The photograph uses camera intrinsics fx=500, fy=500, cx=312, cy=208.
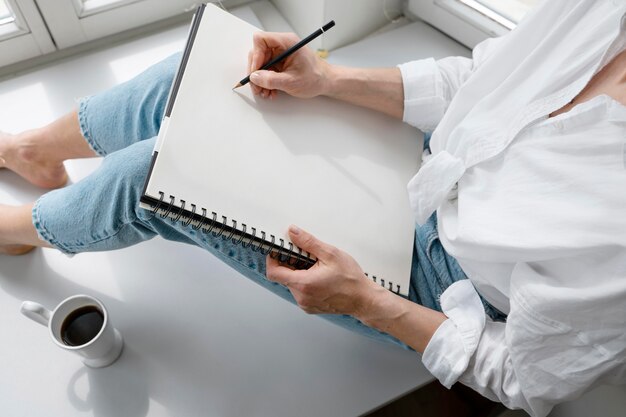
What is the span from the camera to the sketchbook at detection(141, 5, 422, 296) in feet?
1.96

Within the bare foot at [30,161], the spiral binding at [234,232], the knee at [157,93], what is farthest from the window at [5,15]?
the spiral binding at [234,232]

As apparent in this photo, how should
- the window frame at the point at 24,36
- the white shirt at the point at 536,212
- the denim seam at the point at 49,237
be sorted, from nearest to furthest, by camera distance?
the white shirt at the point at 536,212 → the denim seam at the point at 49,237 → the window frame at the point at 24,36

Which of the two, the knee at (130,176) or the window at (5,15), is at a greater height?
the window at (5,15)

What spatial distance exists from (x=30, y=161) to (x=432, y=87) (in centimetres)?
74

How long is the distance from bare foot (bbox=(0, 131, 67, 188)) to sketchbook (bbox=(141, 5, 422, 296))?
0.43m

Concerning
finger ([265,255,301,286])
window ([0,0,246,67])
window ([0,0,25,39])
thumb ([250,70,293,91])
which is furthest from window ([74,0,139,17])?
finger ([265,255,301,286])

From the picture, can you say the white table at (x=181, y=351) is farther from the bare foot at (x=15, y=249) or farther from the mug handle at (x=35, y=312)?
the mug handle at (x=35, y=312)

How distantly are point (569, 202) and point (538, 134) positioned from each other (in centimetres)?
10

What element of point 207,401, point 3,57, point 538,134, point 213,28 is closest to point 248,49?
point 213,28

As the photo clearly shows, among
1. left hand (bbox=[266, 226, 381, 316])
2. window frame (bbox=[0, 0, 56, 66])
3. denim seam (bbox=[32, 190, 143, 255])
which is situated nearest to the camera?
left hand (bbox=[266, 226, 381, 316])

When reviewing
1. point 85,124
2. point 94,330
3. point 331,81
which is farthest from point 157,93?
point 94,330

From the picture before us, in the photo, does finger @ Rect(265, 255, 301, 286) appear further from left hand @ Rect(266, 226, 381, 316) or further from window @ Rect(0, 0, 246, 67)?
window @ Rect(0, 0, 246, 67)

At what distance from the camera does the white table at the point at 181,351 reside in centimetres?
79

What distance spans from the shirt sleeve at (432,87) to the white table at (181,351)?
0.40 meters
